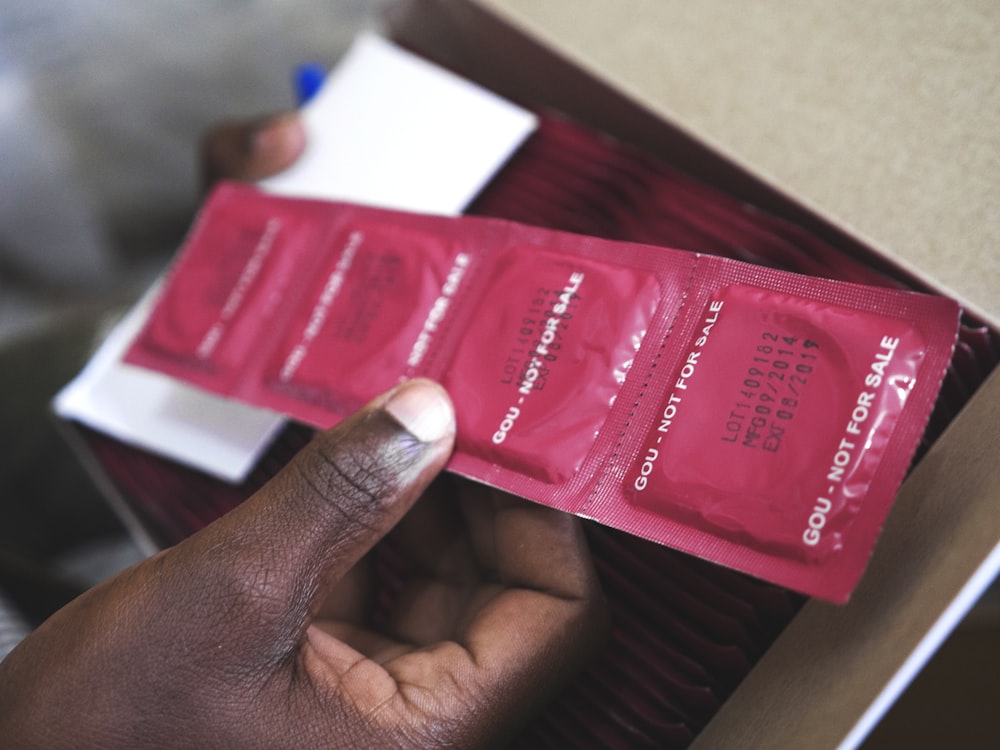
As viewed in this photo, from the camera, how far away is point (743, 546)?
40 centimetres

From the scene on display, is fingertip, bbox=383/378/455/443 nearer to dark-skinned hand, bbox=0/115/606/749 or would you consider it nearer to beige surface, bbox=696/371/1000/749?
dark-skinned hand, bbox=0/115/606/749

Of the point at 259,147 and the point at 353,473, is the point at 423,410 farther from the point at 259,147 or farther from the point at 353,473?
the point at 259,147

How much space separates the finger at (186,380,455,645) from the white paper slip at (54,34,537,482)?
0.83 feet

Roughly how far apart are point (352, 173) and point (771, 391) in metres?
0.44

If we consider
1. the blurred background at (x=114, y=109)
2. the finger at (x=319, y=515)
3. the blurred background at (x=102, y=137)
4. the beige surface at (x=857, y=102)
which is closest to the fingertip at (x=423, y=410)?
the finger at (x=319, y=515)

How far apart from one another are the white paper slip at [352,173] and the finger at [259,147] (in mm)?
13

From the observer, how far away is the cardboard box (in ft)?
1.21

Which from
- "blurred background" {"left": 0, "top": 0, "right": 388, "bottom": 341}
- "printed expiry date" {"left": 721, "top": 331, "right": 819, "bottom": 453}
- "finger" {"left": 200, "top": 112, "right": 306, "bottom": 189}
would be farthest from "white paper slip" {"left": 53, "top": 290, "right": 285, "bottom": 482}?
"blurred background" {"left": 0, "top": 0, "right": 388, "bottom": 341}

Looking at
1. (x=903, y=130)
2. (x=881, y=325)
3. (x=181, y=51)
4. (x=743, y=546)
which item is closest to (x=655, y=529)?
(x=743, y=546)

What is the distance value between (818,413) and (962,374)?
118mm

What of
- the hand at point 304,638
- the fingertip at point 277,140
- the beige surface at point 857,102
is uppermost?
the beige surface at point 857,102

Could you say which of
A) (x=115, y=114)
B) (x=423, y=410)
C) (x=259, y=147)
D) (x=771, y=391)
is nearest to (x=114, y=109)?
(x=115, y=114)

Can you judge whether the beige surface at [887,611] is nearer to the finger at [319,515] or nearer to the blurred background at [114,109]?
the finger at [319,515]

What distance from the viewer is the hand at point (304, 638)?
1.21 feet
